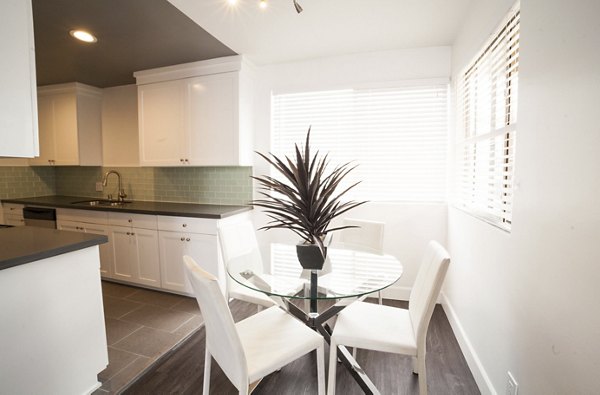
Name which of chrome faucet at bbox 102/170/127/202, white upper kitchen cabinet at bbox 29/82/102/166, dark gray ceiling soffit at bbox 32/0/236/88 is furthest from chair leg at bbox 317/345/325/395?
white upper kitchen cabinet at bbox 29/82/102/166

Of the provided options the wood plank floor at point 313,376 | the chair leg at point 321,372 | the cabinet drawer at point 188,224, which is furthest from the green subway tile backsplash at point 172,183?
the chair leg at point 321,372

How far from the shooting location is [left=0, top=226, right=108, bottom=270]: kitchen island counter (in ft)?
4.36

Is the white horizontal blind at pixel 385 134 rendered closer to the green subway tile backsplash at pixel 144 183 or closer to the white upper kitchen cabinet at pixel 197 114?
the white upper kitchen cabinet at pixel 197 114

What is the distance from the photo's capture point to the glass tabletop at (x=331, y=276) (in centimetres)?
154

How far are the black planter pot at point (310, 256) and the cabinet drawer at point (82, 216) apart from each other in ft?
8.52

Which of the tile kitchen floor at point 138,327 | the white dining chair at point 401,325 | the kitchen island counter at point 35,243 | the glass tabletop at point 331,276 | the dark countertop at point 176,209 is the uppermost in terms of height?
the dark countertop at point 176,209

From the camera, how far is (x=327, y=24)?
7.92 ft

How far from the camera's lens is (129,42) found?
2.56 meters

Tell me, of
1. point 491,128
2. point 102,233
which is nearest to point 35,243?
point 102,233

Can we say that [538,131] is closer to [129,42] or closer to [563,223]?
[563,223]

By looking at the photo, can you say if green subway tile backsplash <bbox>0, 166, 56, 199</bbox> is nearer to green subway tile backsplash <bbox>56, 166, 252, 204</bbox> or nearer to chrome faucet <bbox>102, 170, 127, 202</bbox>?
green subway tile backsplash <bbox>56, 166, 252, 204</bbox>

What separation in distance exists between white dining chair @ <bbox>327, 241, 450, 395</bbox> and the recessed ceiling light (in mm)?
2948

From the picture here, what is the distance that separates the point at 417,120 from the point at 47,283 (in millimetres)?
3074

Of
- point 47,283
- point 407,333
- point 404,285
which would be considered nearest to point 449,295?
point 404,285
